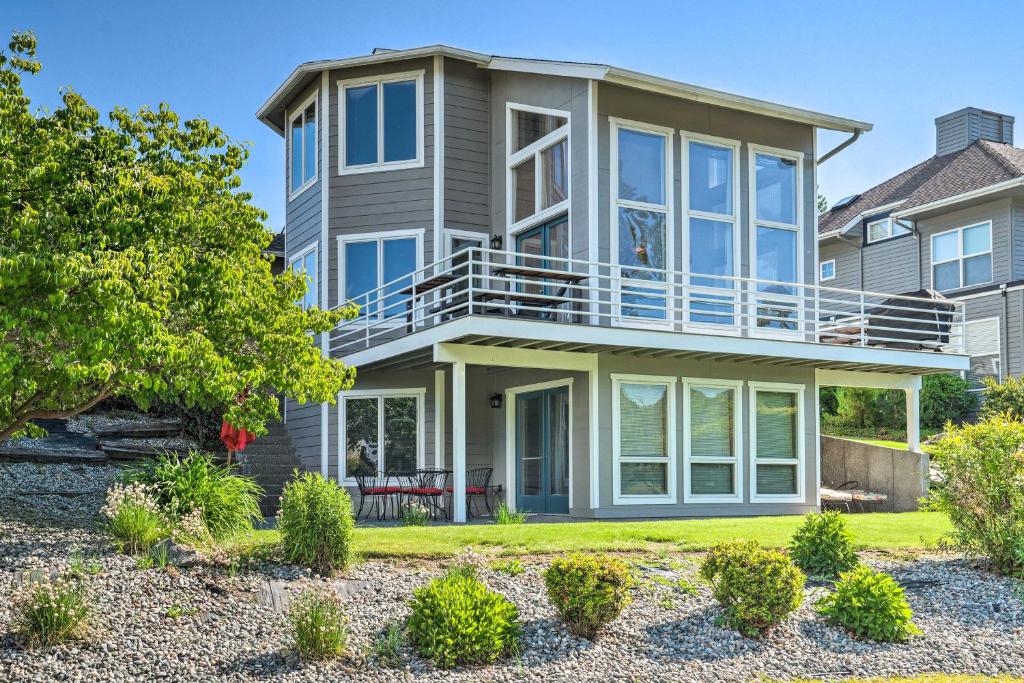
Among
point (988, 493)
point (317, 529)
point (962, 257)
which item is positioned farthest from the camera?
point (962, 257)

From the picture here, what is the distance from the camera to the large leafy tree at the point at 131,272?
8.49m

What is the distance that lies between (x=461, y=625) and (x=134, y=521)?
12.1 feet

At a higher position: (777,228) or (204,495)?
(777,228)

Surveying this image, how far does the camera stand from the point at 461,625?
7.84 m

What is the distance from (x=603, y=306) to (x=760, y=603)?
890 centimetres

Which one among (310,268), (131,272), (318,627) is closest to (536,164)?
(310,268)

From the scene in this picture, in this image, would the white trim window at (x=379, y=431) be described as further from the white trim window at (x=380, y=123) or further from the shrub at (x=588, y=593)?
the shrub at (x=588, y=593)

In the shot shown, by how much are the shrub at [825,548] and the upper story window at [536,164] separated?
791cm

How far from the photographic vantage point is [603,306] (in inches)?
671

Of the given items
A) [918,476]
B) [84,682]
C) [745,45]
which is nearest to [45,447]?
[84,682]

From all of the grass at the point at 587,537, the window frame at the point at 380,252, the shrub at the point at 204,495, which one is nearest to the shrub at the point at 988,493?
the grass at the point at 587,537

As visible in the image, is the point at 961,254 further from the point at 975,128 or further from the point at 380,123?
the point at 380,123

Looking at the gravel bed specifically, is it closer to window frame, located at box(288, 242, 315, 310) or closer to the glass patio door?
the glass patio door

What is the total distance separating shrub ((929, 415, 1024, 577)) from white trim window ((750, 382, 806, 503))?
21.6 feet
